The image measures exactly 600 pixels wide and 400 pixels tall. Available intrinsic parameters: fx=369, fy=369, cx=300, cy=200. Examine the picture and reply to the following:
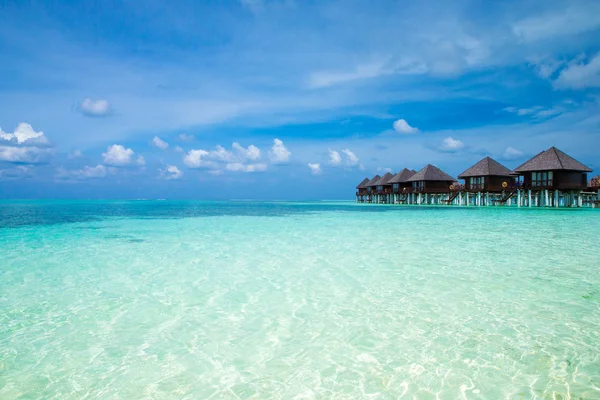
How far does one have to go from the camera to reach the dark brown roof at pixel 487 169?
37562 millimetres

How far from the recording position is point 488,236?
38.1 feet

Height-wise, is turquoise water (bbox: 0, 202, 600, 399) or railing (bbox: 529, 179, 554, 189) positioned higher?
railing (bbox: 529, 179, 554, 189)

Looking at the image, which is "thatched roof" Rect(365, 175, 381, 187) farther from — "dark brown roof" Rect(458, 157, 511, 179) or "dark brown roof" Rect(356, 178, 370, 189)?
"dark brown roof" Rect(458, 157, 511, 179)

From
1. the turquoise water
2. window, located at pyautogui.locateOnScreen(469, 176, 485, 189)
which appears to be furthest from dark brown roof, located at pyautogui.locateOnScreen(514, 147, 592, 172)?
the turquoise water

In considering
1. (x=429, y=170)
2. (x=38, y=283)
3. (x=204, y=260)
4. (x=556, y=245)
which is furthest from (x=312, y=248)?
(x=429, y=170)

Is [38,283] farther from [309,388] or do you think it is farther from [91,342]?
[309,388]

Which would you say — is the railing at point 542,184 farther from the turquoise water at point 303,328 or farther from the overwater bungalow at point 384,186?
the turquoise water at point 303,328

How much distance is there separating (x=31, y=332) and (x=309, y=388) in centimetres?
307

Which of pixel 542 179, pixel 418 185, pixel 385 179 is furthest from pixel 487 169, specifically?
pixel 385 179

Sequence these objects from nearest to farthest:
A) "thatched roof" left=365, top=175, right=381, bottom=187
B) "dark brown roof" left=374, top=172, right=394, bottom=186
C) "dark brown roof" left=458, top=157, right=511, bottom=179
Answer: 1. "dark brown roof" left=458, top=157, right=511, bottom=179
2. "dark brown roof" left=374, top=172, right=394, bottom=186
3. "thatched roof" left=365, top=175, right=381, bottom=187

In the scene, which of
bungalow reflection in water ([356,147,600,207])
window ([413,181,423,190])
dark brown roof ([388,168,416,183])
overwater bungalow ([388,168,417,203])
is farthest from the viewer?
dark brown roof ([388,168,416,183])

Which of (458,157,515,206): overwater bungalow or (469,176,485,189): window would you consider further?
(469,176,485,189): window

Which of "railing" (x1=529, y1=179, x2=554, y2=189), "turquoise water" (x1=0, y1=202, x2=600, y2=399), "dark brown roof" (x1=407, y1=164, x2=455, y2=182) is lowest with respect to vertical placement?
"turquoise water" (x1=0, y1=202, x2=600, y2=399)

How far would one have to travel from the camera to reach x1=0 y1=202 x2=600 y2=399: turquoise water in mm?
2756
